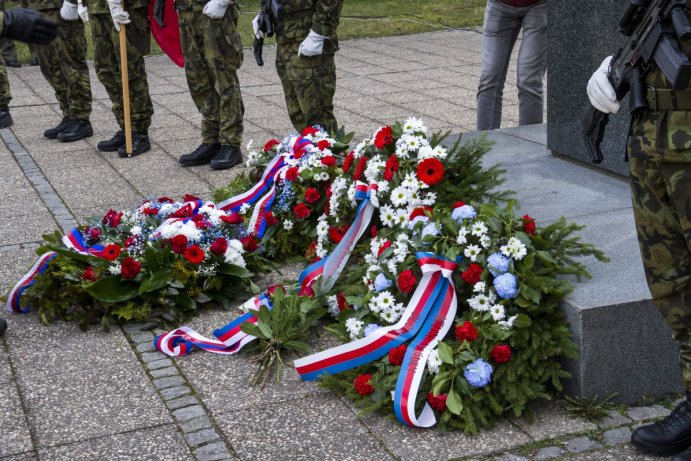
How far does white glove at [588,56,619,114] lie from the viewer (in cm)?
316

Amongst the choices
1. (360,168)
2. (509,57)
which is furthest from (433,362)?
(509,57)

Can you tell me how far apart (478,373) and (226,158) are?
158 inches

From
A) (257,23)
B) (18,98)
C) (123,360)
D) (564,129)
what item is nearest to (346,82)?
(18,98)

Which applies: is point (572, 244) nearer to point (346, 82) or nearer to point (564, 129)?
point (564, 129)

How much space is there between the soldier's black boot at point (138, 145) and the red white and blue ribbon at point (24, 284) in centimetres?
316

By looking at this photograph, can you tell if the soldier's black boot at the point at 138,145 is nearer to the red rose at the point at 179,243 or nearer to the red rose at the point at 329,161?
the red rose at the point at 329,161

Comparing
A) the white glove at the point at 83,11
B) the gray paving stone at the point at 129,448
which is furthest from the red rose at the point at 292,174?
the white glove at the point at 83,11

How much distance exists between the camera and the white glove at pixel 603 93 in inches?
124

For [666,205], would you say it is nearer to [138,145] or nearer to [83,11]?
[138,145]

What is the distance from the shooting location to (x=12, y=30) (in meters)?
4.46

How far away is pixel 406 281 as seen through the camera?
12.6 ft

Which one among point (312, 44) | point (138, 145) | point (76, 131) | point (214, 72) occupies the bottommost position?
point (76, 131)

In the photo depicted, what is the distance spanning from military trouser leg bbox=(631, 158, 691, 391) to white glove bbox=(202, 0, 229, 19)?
4.18 meters

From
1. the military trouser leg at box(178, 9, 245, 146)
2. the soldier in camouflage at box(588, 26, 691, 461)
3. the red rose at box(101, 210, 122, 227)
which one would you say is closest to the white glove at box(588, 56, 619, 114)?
the soldier in camouflage at box(588, 26, 691, 461)
